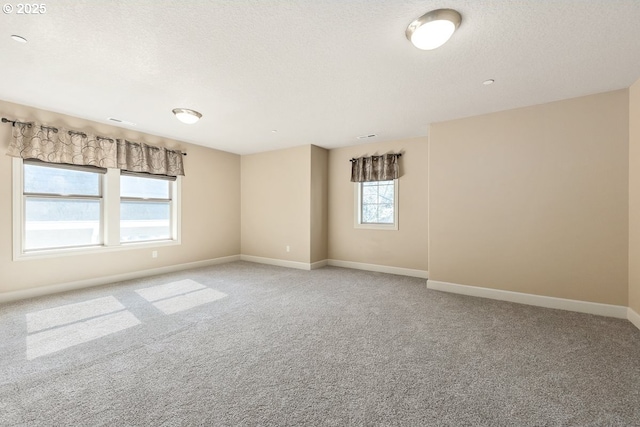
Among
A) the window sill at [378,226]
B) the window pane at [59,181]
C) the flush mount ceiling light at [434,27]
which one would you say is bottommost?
the window sill at [378,226]

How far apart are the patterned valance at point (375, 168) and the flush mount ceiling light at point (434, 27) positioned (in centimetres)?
311

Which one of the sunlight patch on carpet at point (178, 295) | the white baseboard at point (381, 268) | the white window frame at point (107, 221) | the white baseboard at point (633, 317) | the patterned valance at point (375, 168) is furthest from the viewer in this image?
the patterned valance at point (375, 168)

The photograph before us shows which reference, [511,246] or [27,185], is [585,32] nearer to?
[511,246]

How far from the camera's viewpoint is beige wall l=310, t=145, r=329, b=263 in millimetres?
5465

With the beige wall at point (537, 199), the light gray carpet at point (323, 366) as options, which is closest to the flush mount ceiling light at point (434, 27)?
the beige wall at point (537, 199)

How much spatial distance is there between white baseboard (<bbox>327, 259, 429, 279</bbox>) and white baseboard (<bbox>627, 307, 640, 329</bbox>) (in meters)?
2.30

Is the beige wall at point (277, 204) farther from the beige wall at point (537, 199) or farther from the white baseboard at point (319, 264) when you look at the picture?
the beige wall at point (537, 199)

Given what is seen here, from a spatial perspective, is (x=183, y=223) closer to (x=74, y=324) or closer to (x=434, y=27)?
(x=74, y=324)

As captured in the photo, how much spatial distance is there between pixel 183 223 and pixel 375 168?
3.92 metres

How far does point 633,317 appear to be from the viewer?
2779 mm

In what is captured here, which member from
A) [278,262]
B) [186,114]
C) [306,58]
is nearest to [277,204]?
[278,262]

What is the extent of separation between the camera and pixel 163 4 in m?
1.74

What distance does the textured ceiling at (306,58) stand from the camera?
5.94ft

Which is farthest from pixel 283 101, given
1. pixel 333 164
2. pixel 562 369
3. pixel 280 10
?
pixel 562 369
